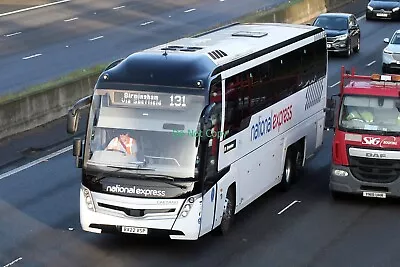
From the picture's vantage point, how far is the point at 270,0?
2170 inches

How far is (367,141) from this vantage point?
1941 centimetres

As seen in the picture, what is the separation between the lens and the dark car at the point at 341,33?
3975 centimetres

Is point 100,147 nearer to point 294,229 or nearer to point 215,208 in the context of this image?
point 215,208

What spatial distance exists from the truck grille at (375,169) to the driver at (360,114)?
769 millimetres

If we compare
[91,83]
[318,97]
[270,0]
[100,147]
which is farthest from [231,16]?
[100,147]

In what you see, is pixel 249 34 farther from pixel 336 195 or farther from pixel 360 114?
pixel 336 195

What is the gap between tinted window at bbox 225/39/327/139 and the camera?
17.2 metres

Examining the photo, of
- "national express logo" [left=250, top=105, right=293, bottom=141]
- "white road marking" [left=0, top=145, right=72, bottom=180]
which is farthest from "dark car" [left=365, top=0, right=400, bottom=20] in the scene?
"national express logo" [left=250, top=105, right=293, bottom=141]

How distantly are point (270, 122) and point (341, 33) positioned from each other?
2141cm

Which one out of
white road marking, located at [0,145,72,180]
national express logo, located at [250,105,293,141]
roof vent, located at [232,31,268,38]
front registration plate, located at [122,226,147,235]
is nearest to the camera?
front registration plate, located at [122,226,147,235]

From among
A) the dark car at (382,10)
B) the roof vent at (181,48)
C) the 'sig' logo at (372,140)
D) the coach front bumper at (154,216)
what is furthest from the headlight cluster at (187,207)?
the dark car at (382,10)

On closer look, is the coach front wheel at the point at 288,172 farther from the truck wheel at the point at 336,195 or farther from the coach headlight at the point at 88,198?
the coach headlight at the point at 88,198

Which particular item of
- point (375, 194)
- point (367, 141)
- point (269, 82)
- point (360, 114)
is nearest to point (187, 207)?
point (269, 82)

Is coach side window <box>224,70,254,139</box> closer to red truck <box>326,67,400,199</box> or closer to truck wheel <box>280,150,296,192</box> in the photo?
red truck <box>326,67,400,199</box>
